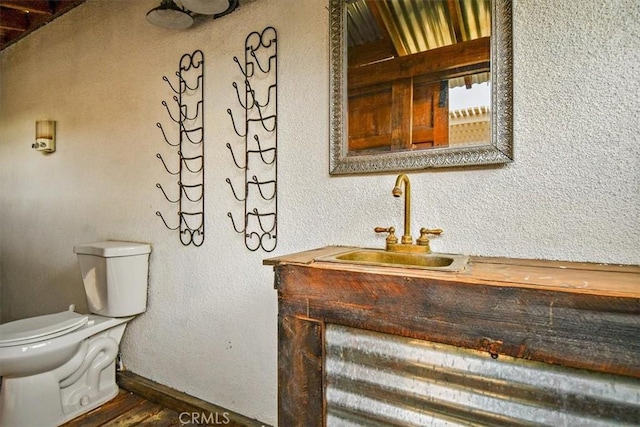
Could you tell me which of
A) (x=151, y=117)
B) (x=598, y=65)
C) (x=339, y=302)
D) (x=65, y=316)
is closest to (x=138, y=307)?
(x=65, y=316)

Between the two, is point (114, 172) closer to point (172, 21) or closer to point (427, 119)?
point (172, 21)

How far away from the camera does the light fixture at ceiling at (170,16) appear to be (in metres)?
1.58

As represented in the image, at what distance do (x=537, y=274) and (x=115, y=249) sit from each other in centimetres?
184

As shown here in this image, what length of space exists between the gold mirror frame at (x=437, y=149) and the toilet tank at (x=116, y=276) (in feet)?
3.97

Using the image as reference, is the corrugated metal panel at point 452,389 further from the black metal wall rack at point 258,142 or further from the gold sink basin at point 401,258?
the black metal wall rack at point 258,142

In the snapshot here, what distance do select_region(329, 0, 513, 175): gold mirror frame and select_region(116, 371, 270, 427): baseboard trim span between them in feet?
3.98

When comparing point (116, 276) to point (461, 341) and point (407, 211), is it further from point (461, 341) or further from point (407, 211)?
point (461, 341)

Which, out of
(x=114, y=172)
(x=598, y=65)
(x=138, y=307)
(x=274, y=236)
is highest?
(x=598, y=65)

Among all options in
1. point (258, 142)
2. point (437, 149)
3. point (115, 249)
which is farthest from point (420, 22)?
point (115, 249)

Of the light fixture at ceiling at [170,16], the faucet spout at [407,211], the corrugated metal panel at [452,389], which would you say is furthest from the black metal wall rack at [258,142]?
the corrugated metal panel at [452,389]

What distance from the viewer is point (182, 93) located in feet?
5.88

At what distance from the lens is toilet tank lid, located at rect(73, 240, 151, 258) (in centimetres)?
175

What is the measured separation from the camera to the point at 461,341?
771 millimetres

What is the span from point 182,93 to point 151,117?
10.8 inches
